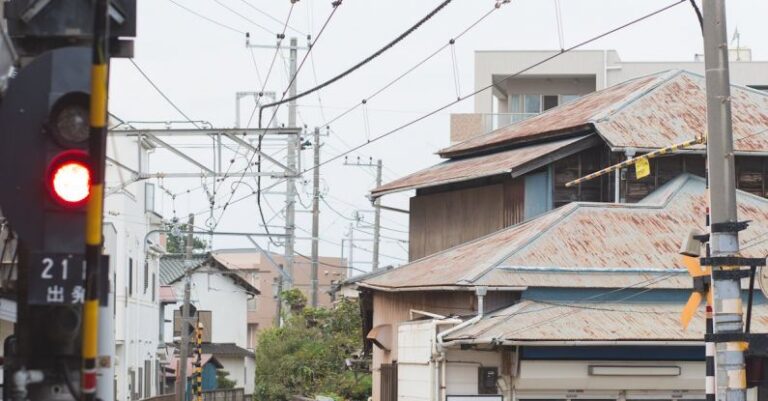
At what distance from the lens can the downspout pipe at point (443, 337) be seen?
74.4 ft

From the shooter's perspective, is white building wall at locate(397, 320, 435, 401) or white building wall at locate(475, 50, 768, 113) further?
white building wall at locate(475, 50, 768, 113)

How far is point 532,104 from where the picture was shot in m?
48.4

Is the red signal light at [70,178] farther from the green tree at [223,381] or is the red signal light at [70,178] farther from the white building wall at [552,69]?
the green tree at [223,381]

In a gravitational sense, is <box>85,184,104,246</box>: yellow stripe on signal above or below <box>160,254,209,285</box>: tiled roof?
below

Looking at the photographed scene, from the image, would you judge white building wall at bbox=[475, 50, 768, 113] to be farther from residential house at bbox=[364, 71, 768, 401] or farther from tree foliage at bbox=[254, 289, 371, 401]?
residential house at bbox=[364, 71, 768, 401]

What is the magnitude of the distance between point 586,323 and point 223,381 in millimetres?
44713

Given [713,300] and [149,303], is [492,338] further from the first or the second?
[149,303]

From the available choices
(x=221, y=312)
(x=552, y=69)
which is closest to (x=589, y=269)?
(x=552, y=69)

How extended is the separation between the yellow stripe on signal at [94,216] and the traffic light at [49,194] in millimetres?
119

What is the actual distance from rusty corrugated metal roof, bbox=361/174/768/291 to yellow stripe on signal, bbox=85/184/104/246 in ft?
58.2

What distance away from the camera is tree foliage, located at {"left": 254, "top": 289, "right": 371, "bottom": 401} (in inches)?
1719

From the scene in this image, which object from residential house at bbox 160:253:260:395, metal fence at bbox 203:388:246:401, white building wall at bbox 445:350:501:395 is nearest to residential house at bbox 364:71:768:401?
white building wall at bbox 445:350:501:395

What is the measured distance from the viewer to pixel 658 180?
88.9 feet

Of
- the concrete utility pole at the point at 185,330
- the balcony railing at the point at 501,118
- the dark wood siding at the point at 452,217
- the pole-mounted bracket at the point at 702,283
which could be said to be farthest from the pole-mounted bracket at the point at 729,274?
the balcony railing at the point at 501,118
